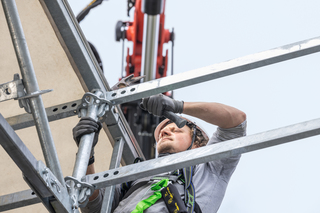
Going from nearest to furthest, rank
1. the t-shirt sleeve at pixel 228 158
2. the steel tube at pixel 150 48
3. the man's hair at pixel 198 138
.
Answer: the t-shirt sleeve at pixel 228 158
the man's hair at pixel 198 138
the steel tube at pixel 150 48

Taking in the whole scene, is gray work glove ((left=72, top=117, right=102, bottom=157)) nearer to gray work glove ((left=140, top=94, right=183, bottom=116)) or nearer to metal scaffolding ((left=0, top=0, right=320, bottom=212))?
metal scaffolding ((left=0, top=0, right=320, bottom=212))

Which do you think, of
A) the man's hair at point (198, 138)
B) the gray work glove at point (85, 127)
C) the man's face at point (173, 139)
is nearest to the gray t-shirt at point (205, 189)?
the man's face at point (173, 139)

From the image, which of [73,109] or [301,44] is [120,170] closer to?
[73,109]

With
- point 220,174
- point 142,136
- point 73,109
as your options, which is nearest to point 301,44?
point 220,174

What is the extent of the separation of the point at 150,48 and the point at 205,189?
4296mm

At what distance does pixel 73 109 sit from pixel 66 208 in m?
0.83

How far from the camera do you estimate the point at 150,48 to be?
23.1 ft

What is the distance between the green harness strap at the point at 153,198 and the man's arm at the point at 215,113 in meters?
0.50

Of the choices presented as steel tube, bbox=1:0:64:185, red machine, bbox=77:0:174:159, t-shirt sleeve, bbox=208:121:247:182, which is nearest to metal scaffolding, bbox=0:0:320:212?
steel tube, bbox=1:0:64:185

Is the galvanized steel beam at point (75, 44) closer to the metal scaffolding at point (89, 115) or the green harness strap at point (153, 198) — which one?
the metal scaffolding at point (89, 115)

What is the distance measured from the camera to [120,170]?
228cm

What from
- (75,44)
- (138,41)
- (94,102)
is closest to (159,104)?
(94,102)

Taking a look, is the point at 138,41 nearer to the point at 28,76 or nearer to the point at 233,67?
the point at 233,67

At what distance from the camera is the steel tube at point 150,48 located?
23.0ft
